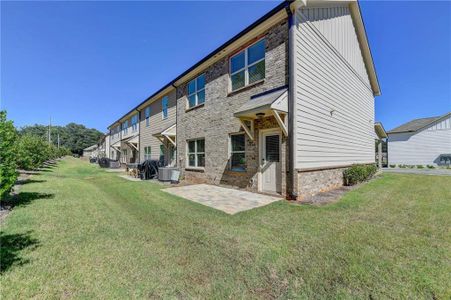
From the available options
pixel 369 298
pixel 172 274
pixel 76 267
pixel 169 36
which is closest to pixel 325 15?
pixel 169 36

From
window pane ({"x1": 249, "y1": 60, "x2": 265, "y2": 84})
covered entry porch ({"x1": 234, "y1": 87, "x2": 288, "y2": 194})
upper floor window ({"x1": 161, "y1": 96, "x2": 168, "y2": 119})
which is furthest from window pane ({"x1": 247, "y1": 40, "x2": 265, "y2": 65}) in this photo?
upper floor window ({"x1": 161, "y1": 96, "x2": 168, "y2": 119})

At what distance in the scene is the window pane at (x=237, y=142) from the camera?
9.26 m

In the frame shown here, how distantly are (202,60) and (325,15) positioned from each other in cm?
618

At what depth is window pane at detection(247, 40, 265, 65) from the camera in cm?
830

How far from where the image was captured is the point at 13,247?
3373 mm

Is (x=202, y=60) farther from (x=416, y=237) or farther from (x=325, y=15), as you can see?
(x=416, y=237)

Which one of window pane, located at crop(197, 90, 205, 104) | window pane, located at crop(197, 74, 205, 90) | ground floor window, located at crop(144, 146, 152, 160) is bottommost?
ground floor window, located at crop(144, 146, 152, 160)

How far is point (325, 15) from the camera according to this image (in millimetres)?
8984

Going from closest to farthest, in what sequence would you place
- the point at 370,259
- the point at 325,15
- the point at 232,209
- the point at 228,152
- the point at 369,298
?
1. the point at 369,298
2. the point at 370,259
3. the point at 232,209
4. the point at 325,15
5. the point at 228,152

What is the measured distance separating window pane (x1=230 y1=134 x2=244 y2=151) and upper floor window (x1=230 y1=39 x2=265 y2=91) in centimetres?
230

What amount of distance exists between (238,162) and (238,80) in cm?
387

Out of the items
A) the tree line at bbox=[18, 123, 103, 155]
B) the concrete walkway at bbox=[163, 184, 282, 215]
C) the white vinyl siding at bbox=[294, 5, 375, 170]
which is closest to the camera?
the concrete walkway at bbox=[163, 184, 282, 215]

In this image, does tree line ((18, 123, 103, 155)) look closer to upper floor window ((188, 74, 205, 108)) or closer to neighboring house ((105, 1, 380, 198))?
upper floor window ((188, 74, 205, 108))

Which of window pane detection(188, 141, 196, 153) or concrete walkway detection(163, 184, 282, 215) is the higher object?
window pane detection(188, 141, 196, 153)
